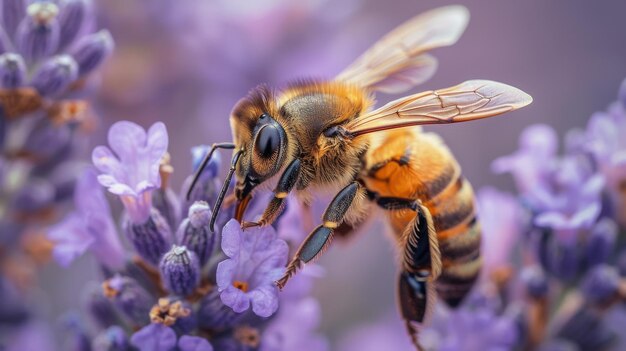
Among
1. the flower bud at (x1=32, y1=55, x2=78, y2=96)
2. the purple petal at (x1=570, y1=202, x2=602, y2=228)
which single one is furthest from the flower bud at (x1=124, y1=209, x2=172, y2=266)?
the purple petal at (x1=570, y1=202, x2=602, y2=228)

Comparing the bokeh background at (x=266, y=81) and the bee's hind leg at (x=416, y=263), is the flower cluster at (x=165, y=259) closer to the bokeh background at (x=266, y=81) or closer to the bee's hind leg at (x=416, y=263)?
the bee's hind leg at (x=416, y=263)

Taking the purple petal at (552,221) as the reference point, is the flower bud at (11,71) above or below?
above

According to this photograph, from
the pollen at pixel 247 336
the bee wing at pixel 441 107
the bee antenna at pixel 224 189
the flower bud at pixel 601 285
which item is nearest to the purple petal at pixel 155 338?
the pollen at pixel 247 336

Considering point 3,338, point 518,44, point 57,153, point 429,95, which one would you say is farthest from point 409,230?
point 518,44

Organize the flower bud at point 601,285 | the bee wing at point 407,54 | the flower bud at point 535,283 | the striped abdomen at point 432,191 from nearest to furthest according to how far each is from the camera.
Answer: the striped abdomen at point 432,191 → the flower bud at point 601,285 → the flower bud at point 535,283 → the bee wing at point 407,54

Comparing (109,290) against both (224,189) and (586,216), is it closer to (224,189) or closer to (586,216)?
(224,189)

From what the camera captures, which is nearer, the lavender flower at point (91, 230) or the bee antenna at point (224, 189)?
the bee antenna at point (224, 189)
